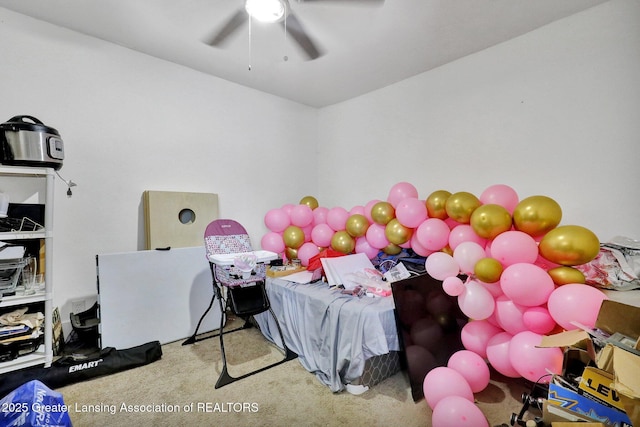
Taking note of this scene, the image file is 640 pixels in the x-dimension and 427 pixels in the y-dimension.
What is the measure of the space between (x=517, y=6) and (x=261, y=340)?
313 cm

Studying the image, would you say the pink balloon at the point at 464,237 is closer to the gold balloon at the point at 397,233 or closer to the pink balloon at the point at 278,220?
the gold balloon at the point at 397,233

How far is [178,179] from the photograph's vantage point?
9.00 ft

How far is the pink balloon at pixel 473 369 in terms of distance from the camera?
1.62 meters

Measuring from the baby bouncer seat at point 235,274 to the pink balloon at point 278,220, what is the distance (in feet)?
1.95

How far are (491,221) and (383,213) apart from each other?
0.85 metres

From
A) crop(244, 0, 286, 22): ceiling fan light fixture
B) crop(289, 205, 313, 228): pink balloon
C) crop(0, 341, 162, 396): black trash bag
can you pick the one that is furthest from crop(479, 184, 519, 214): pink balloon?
crop(0, 341, 162, 396): black trash bag

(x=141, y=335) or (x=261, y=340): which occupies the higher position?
(x=141, y=335)

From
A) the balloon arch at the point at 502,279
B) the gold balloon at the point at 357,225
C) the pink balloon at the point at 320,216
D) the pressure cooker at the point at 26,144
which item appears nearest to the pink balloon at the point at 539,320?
the balloon arch at the point at 502,279

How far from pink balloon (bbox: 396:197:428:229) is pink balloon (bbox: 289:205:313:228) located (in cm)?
101

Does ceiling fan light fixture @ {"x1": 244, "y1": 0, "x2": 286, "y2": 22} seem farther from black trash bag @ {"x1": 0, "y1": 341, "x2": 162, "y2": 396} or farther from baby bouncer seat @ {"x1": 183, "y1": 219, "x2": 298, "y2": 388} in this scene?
black trash bag @ {"x1": 0, "y1": 341, "x2": 162, "y2": 396}

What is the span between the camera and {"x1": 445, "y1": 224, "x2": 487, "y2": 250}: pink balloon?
1900 millimetres

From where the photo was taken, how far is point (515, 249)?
5.20ft

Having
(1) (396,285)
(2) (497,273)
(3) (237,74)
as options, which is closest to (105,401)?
(1) (396,285)

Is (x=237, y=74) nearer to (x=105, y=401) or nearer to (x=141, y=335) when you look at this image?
(x=141, y=335)
